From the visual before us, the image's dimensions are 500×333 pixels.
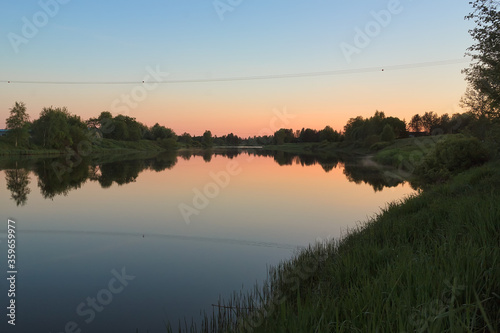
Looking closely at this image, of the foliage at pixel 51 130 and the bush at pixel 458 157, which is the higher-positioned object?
the foliage at pixel 51 130

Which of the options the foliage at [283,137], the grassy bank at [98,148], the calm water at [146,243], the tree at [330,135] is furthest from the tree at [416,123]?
the calm water at [146,243]

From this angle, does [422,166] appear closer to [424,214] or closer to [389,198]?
[389,198]

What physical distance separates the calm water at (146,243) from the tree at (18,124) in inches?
2008

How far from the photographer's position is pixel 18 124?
231 feet

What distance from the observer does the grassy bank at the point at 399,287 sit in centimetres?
407

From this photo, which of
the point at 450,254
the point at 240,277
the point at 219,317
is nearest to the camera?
the point at 450,254

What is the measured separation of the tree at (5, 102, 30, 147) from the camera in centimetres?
6993

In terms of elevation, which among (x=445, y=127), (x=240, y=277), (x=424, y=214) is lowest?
(x=240, y=277)

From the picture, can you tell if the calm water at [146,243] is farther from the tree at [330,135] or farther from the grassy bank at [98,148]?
the tree at [330,135]

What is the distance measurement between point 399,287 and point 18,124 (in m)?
84.0

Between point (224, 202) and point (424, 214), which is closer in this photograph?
point (424, 214)

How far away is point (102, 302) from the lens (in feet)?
28.1

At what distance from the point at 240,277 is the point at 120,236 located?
7.23 m

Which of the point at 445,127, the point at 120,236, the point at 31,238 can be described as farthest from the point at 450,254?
the point at 445,127
